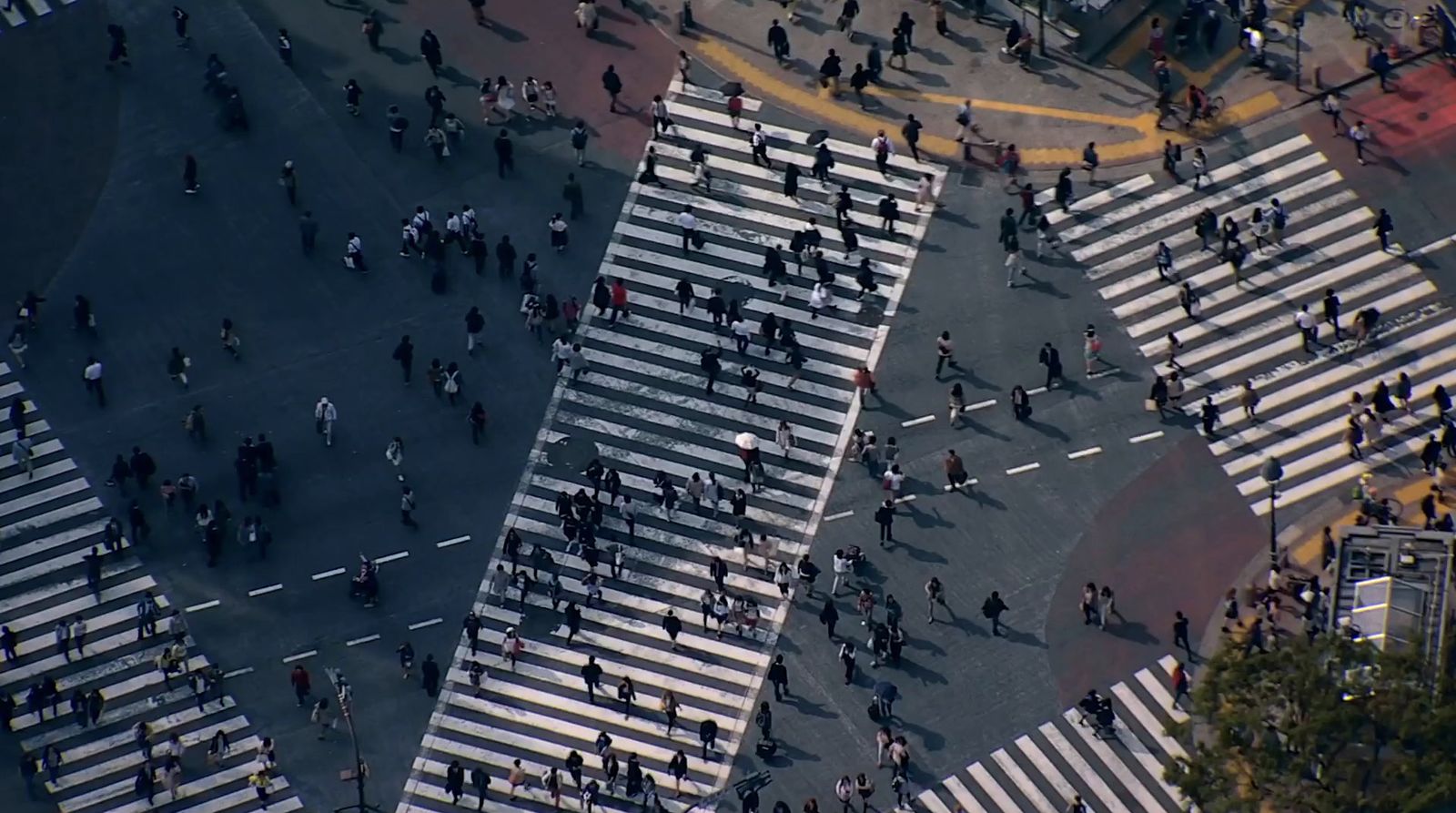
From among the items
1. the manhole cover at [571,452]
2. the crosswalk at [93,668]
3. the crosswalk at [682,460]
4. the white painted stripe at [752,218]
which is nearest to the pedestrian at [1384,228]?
the crosswalk at [682,460]

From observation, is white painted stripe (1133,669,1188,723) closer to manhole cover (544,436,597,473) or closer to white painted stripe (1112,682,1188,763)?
white painted stripe (1112,682,1188,763)

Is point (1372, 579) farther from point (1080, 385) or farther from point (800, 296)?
point (800, 296)

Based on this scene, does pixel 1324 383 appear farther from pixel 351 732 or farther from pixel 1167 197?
pixel 351 732

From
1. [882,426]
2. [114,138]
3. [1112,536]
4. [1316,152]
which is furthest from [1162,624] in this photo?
[114,138]

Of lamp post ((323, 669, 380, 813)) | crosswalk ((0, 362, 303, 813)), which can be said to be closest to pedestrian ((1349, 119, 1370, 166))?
lamp post ((323, 669, 380, 813))

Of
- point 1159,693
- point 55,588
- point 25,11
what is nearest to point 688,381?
point 1159,693

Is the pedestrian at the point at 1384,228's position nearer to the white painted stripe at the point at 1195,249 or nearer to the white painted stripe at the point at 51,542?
the white painted stripe at the point at 1195,249

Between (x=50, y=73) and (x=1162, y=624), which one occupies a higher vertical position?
(x=50, y=73)
